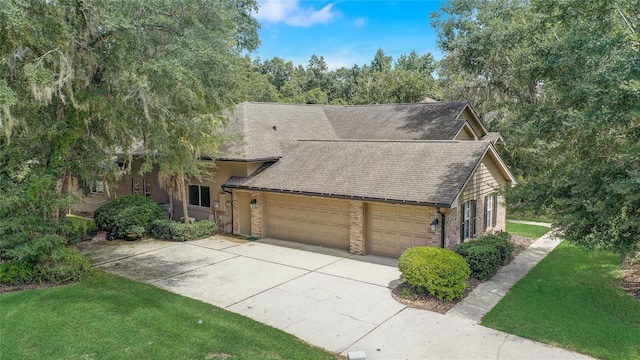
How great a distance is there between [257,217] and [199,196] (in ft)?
11.4

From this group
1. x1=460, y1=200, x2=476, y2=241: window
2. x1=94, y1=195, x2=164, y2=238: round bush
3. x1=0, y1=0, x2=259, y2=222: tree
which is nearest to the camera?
x1=0, y1=0, x2=259, y2=222: tree

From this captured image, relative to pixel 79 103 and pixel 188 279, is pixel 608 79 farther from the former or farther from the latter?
pixel 79 103

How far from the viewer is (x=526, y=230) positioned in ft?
58.2

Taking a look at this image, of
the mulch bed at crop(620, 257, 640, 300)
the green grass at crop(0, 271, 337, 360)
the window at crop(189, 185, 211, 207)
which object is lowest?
the mulch bed at crop(620, 257, 640, 300)

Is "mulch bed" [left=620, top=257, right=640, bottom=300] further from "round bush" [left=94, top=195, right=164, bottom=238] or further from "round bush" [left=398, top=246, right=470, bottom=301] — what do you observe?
"round bush" [left=94, top=195, right=164, bottom=238]

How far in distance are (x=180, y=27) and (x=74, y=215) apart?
16255 mm

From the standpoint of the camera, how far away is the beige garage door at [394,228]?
1248cm

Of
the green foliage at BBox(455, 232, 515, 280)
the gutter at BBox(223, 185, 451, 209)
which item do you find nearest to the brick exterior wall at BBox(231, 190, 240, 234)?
the gutter at BBox(223, 185, 451, 209)

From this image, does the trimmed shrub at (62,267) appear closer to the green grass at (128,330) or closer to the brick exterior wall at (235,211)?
the green grass at (128,330)

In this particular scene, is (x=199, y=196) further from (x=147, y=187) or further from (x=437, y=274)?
(x=437, y=274)

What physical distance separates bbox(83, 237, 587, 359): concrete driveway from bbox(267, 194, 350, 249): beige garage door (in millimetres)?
464

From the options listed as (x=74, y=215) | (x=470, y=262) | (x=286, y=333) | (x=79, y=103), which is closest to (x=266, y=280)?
(x=286, y=333)

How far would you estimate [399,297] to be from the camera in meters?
9.77

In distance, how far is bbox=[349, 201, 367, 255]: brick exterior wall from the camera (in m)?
13.3
